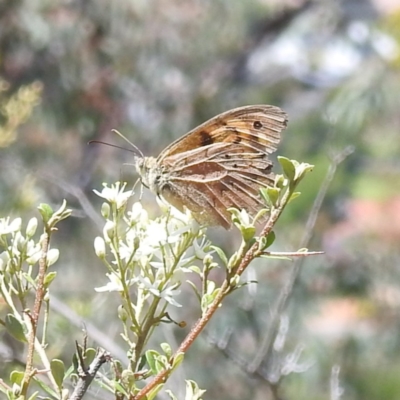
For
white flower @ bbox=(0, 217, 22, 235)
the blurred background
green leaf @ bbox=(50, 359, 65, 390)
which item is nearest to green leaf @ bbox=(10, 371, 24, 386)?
green leaf @ bbox=(50, 359, 65, 390)

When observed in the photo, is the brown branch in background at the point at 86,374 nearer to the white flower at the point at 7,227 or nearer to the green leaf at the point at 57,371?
the green leaf at the point at 57,371

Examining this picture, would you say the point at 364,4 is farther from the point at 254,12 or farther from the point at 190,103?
the point at 190,103

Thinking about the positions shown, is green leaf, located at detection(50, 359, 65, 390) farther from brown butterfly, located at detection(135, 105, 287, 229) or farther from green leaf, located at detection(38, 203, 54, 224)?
brown butterfly, located at detection(135, 105, 287, 229)

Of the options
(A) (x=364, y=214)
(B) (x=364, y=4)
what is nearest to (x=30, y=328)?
(A) (x=364, y=214)

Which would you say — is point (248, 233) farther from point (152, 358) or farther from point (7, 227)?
point (7, 227)

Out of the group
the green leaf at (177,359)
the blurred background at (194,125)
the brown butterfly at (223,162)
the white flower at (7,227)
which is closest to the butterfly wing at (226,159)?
the brown butterfly at (223,162)
